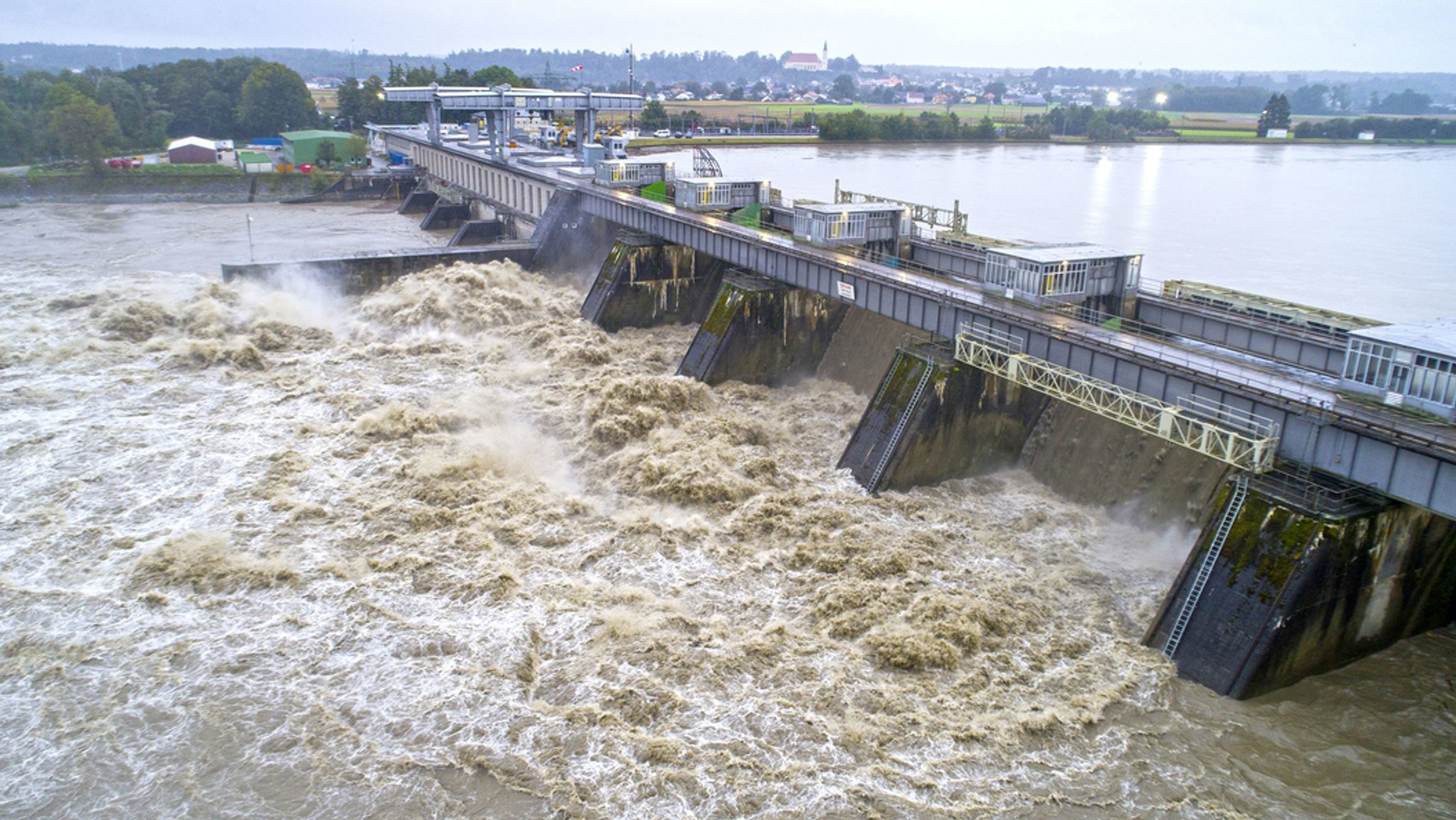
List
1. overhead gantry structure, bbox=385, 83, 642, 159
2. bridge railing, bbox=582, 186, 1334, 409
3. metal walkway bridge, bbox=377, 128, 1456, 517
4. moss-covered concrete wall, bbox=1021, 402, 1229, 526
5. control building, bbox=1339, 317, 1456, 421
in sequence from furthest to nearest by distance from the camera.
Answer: overhead gantry structure, bbox=385, 83, 642, 159 → moss-covered concrete wall, bbox=1021, 402, 1229, 526 → bridge railing, bbox=582, 186, 1334, 409 → control building, bbox=1339, 317, 1456, 421 → metal walkway bridge, bbox=377, 128, 1456, 517

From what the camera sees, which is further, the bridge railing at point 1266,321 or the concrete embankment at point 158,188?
the concrete embankment at point 158,188

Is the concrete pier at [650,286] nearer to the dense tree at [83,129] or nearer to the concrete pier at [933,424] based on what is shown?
the concrete pier at [933,424]

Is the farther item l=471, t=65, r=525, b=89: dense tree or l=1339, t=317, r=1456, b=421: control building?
l=471, t=65, r=525, b=89: dense tree

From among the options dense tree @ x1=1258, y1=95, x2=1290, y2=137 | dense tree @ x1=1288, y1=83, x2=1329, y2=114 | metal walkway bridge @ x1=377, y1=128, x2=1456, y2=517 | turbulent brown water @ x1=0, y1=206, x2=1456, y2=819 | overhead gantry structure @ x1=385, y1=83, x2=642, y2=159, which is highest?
dense tree @ x1=1288, y1=83, x2=1329, y2=114

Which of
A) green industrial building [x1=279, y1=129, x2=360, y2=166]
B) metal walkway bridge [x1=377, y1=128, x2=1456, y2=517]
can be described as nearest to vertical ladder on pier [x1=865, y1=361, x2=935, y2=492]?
metal walkway bridge [x1=377, y1=128, x2=1456, y2=517]

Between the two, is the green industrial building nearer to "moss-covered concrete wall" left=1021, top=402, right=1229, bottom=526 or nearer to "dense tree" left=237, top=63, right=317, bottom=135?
"dense tree" left=237, top=63, right=317, bottom=135

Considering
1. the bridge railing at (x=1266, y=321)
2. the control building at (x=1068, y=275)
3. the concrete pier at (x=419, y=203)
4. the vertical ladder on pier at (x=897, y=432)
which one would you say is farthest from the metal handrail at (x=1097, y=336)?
the concrete pier at (x=419, y=203)
